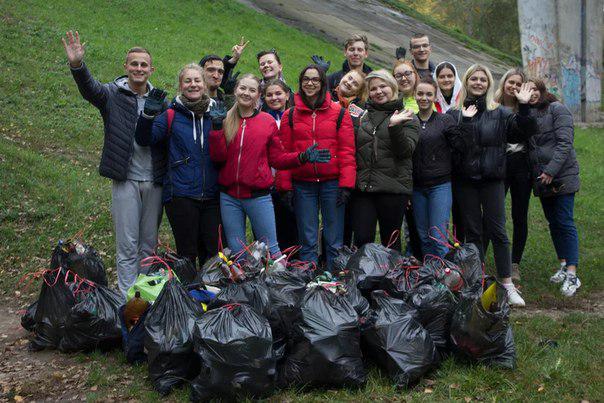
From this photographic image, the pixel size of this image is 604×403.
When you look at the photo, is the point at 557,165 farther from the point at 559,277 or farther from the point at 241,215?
the point at 241,215

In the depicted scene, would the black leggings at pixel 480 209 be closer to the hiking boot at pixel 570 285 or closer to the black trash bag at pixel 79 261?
the hiking boot at pixel 570 285

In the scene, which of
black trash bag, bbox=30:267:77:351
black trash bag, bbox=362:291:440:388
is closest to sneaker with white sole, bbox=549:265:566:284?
black trash bag, bbox=362:291:440:388

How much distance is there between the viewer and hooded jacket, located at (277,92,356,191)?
5613 mm

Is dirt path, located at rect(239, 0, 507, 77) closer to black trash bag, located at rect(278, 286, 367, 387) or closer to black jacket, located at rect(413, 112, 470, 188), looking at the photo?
black jacket, located at rect(413, 112, 470, 188)

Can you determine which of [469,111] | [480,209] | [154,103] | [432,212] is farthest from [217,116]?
[480,209]

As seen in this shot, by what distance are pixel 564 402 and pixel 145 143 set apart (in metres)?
3.45

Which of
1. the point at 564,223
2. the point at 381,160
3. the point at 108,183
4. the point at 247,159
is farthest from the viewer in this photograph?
the point at 108,183

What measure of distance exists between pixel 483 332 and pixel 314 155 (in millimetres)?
1841

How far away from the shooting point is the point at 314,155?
17.3 feet

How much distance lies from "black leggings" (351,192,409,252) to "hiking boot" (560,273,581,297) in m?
1.89

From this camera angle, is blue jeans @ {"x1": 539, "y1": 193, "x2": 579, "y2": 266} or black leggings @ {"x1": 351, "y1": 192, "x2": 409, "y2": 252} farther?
blue jeans @ {"x1": 539, "y1": 193, "x2": 579, "y2": 266}

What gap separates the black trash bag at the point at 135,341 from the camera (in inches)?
181

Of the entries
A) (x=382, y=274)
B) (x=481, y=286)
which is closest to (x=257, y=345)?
(x=382, y=274)

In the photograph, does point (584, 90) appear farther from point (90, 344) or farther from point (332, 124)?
point (90, 344)
